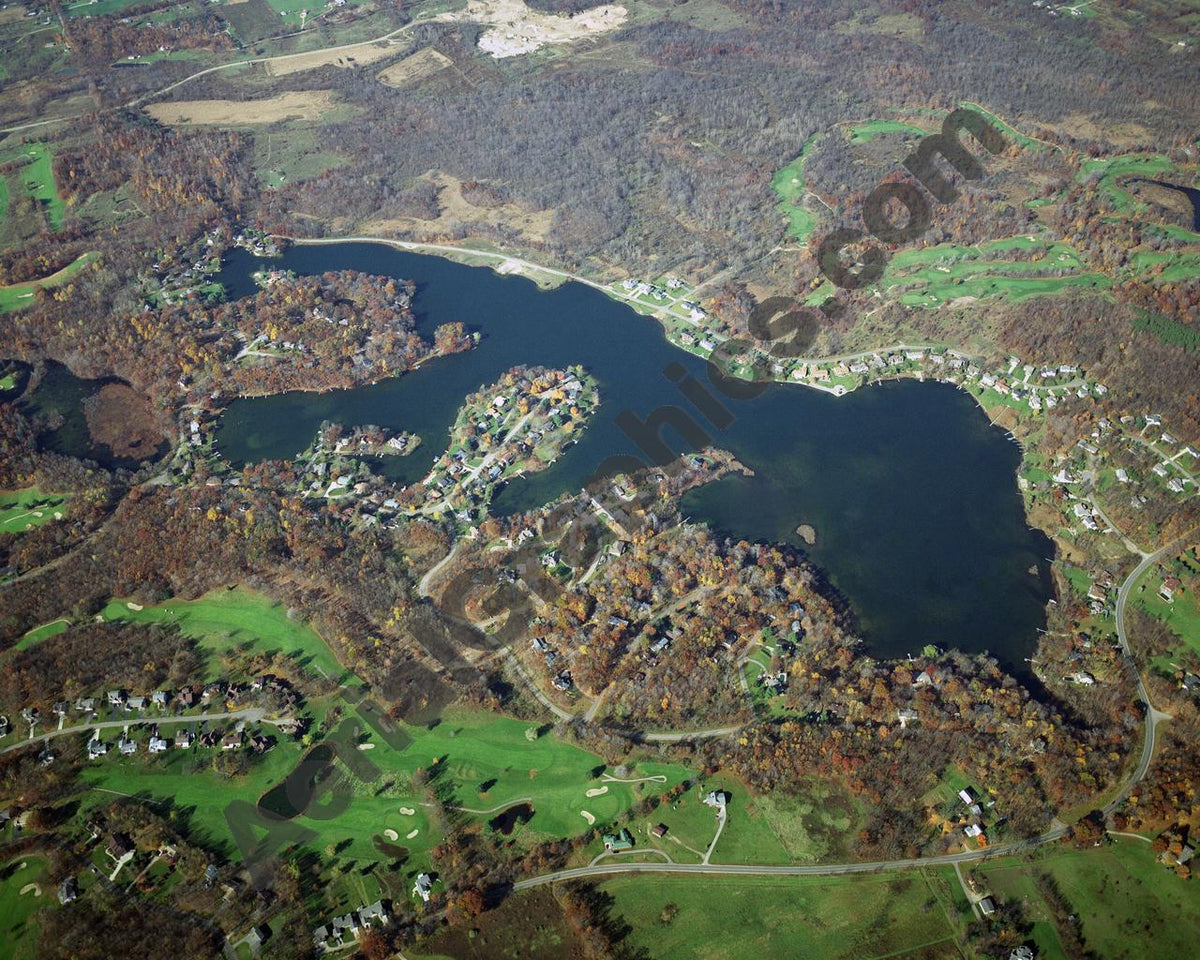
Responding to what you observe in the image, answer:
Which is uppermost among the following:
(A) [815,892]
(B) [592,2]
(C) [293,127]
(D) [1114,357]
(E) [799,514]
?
(B) [592,2]

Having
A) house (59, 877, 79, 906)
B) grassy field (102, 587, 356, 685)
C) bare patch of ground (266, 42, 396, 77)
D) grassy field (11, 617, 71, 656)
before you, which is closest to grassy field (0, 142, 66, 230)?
bare patch of ground (266, 42, 396, 77)

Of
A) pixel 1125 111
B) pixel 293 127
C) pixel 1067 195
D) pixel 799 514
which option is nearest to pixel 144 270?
pixel 293 127

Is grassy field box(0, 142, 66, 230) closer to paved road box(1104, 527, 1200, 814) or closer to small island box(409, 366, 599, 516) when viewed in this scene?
small island box(409, 366, 599, 516)

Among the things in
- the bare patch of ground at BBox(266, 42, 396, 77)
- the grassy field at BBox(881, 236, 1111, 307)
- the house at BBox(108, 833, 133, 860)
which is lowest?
the house at BBox(108, 833, 133, 860)

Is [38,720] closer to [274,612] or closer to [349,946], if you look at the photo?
[274,612]

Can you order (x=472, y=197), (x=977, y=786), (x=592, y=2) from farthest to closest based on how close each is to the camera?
(x=592, y=2), (x=472, y=197), (x=977, y=786)
